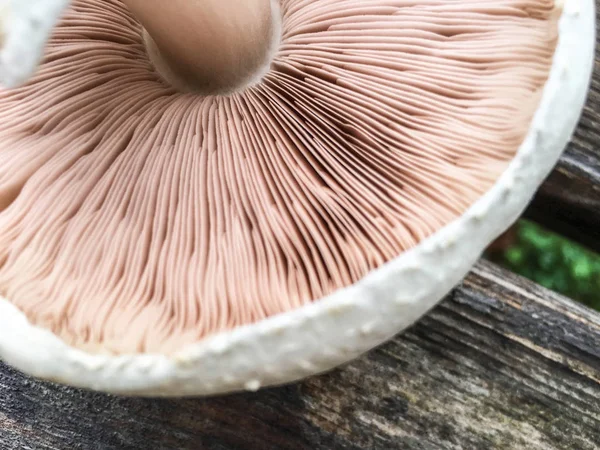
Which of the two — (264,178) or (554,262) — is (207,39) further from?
(554,262)

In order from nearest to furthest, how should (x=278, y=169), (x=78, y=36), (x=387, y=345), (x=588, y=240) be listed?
(x=278, y=169), (x=78, y=36), (x=387, y=345), (x=588, y=240)

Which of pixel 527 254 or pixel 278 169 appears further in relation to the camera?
pixel 527 254

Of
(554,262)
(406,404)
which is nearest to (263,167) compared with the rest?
(406,404)

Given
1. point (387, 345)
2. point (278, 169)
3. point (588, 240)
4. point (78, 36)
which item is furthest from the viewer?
point (588, 240)

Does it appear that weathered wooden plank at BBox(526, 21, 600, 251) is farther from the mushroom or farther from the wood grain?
the mushroom

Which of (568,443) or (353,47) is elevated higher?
(353,47)

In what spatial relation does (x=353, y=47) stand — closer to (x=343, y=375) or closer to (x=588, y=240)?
(x=343, y=375)

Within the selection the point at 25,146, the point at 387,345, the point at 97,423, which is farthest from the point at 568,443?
the point at 25,146
